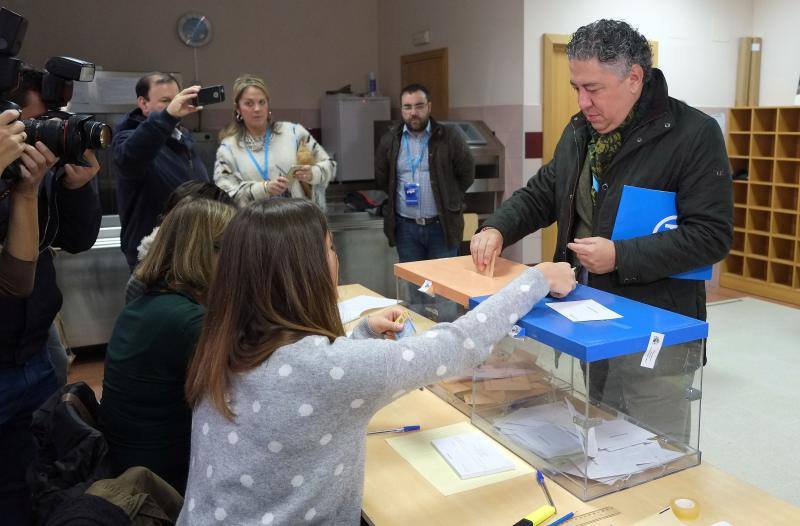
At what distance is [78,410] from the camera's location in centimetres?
160

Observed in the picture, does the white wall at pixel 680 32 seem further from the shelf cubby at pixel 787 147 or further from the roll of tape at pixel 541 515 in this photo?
the roll of tape at pixel 541 515

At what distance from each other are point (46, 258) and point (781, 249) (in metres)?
5.49

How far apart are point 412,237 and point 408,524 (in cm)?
310

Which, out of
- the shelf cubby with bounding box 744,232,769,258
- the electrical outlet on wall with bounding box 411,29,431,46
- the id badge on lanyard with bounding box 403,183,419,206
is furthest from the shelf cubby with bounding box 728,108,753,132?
the id badge on lanyard with bounding box 403,183,419,206

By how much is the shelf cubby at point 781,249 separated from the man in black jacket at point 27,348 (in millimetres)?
5236

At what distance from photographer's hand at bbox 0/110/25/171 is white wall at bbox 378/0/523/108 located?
3850mm

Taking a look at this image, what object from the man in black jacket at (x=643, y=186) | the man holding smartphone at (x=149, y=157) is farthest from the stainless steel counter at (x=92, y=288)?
the man in black jacket at (x=643, y=186)

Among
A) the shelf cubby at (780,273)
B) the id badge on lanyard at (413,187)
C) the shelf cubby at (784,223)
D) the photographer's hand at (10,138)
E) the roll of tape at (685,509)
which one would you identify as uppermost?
the photographer's hand at (10,138)

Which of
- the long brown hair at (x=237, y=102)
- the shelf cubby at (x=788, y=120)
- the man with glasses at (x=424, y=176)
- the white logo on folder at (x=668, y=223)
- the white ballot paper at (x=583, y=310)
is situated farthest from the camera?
the shelf cubby at (x=788, y=120)

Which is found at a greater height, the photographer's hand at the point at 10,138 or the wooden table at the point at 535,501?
the photographer's hand at the point at 10,138

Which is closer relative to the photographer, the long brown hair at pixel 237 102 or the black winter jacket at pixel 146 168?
the black winter jacket at pixel 146 168

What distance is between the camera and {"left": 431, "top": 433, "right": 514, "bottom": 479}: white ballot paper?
4.85ft

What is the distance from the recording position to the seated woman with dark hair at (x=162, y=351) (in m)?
1.64

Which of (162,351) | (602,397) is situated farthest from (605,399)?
(162,351)
